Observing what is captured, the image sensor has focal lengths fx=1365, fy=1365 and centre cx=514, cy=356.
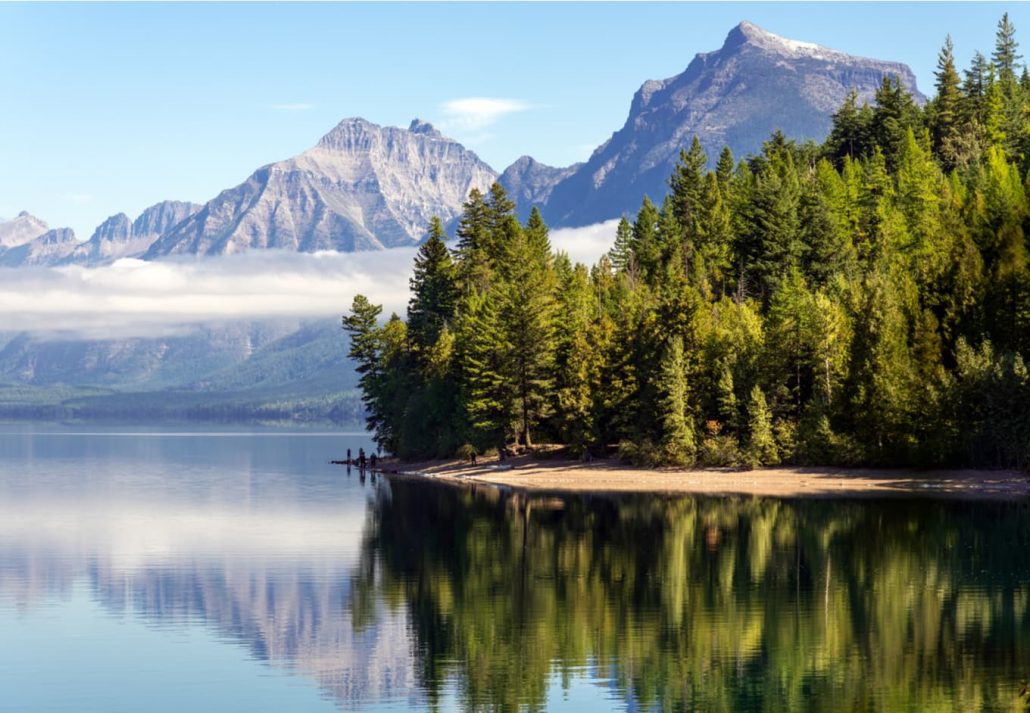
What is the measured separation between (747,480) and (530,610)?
67.4m

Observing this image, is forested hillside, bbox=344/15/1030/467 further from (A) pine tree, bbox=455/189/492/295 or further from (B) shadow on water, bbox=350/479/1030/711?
(B) shadow on water, bbox=350/479/1030/711

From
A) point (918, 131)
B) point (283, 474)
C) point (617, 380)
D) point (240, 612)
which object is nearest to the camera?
point (240, 612)

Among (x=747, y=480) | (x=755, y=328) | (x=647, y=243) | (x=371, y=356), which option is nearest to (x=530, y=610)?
(x=747, y=480)

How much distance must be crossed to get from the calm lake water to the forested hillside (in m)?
18.5

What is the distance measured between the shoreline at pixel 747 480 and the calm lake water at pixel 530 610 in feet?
30.5

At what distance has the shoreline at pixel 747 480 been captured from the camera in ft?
352

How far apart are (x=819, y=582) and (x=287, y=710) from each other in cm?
2989

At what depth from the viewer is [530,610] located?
54844 mm

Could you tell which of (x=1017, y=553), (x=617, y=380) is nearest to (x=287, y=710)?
(x=1017, y=553)

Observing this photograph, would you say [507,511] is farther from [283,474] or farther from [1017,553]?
[283,474]

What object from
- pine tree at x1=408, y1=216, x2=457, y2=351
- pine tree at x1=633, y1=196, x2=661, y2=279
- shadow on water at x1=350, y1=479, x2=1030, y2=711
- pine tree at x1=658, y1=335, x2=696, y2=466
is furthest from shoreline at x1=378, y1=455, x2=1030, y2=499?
pine tree at x1=633, y1=196, x2=661, y2=279

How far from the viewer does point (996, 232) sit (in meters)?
124

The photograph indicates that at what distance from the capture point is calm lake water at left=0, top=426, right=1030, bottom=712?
135 ft

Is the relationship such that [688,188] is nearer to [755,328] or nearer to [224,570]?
[755,328]
